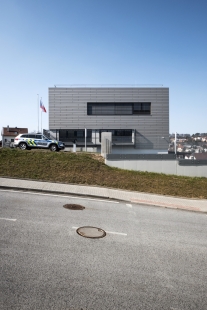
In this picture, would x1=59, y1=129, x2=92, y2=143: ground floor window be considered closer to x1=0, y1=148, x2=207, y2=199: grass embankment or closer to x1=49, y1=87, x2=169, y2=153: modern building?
x1=49, y1=87, x2=169, y2=153: modern building

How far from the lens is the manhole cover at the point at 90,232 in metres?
7.18

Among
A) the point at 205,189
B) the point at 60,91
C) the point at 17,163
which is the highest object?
the point at 60,91

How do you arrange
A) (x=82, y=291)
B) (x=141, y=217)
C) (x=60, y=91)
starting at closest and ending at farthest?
(x=82, y=291) < (x=141, y=217) < (x=60, y=91)

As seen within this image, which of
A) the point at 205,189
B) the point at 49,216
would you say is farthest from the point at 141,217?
the point at 205,189

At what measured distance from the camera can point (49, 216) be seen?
8.56 meters

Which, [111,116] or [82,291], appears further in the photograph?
[111,116]

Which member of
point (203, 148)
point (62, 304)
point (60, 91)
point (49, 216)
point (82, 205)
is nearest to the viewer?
point (62, 304)

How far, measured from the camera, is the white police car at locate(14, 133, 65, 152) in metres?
22.2

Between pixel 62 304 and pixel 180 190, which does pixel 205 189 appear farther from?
pixel 62 304

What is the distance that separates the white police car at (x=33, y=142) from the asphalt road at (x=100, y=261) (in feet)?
43.3

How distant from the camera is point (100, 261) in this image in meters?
5.68

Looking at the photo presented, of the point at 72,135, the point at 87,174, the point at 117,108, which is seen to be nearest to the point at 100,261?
the point at 87,174

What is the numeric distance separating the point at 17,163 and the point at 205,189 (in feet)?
41.4

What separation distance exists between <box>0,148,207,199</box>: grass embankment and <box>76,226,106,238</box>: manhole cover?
6.65 metres
